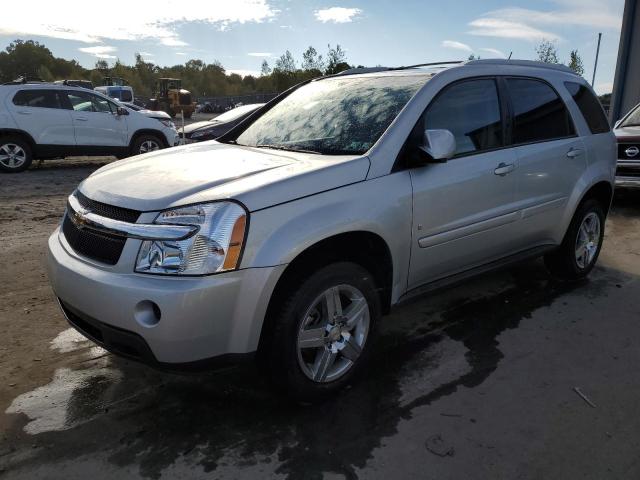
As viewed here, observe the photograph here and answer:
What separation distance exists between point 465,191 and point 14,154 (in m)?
10.2

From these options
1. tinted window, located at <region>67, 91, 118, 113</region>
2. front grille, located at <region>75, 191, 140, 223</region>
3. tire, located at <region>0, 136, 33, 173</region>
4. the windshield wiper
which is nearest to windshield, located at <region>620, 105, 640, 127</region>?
the windshield wiper

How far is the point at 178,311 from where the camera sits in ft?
7.76

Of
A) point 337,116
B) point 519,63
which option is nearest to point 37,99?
point 337,116

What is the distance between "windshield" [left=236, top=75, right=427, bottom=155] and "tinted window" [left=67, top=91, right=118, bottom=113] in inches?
348

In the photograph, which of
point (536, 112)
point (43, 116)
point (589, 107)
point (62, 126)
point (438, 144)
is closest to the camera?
point (438, 144)

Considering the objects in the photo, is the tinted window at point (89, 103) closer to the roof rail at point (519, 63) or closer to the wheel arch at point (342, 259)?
the roof rail at point (519, 63)

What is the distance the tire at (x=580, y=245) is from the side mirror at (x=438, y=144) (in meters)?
2.06

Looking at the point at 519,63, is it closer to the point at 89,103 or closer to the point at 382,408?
the point at 382,408

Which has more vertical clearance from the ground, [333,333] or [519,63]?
[519,63]

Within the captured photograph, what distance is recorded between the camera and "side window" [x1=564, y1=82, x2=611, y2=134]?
456cm

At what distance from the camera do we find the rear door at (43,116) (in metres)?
10.7

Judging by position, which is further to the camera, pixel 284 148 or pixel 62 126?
pixel 62 126

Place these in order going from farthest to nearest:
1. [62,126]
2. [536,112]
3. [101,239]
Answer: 1. [62,126]
2. [536,112]
3. [101,239]

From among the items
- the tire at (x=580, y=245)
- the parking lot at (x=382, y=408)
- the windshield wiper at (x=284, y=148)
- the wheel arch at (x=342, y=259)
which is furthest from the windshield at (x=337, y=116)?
the tire at (x=580, y=245)
